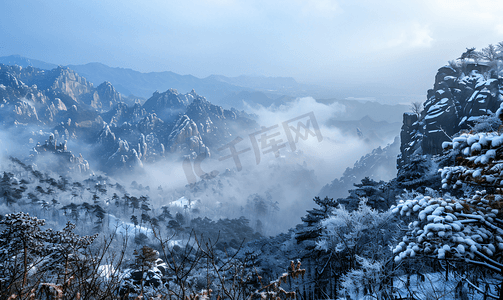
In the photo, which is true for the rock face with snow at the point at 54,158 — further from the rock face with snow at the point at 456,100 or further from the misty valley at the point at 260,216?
the rock face with snow at the point at 456,100

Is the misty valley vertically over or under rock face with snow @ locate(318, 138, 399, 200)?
under

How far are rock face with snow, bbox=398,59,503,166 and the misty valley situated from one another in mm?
234

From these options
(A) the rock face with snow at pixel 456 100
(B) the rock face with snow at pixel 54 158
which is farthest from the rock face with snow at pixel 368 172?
(B) the rock face with snow at pixel 54 158

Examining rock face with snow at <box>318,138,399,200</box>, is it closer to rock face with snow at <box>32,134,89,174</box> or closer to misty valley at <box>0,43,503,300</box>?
misty valley at <box>0,43,503,300</box>

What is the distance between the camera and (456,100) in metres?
43.6

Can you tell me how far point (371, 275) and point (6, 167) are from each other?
13734 cm

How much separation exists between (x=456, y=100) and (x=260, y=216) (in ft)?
281

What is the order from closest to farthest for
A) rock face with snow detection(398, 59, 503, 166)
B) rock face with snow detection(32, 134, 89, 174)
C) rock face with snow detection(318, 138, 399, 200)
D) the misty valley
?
the misty valley → rock face with snow detection(398, 59, 503, 166) → rock face with snow detection(32, 134, 89, 174) → rock face with snow detection(318, 138, 399, 200)

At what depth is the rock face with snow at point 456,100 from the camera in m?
37.4

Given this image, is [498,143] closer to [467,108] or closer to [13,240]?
[13,240]

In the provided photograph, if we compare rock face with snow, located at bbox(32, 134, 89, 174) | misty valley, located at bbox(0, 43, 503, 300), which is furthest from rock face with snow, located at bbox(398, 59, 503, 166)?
rock face with snow, located at bbox(32, 134, 89, 174)

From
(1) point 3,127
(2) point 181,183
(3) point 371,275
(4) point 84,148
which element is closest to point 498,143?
(3) point 371,275

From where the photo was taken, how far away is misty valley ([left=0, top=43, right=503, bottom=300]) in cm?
521

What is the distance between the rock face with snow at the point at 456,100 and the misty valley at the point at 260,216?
23cm
